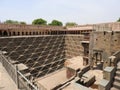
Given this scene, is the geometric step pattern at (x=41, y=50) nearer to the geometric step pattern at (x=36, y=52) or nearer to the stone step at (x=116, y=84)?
the geometric step pattern at (x=36, y=52)

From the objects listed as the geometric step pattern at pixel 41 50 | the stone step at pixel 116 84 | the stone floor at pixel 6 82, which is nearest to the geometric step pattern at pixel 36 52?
the geometric step pattern at pixel 41 50

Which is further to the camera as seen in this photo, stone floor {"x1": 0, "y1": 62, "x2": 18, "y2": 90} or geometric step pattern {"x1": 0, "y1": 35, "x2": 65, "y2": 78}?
geometric step pattern {"x1": 0, "y1": 35, "x2": 65, "y2": 78}

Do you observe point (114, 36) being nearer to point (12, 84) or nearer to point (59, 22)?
point (12, 84)

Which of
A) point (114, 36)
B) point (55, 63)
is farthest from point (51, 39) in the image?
point (114, 36)

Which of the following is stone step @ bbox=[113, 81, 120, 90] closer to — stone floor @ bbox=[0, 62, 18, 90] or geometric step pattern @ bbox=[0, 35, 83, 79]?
stone floor @ bbox=[0, 62, 18, 90]

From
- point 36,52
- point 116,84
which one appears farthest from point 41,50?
point 116,84

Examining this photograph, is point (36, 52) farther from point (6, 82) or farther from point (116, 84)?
point (116, 84)

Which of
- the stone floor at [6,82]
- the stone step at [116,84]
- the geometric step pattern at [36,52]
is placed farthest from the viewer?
the geometric step pattern at [36,52]

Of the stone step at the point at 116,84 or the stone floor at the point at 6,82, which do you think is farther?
the stone step at the point at 116,84

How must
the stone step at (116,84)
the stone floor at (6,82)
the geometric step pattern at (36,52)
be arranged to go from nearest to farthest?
the stone floor at (6,82) → the stone step at (116,84) → the geometric step pattern at (36,52)

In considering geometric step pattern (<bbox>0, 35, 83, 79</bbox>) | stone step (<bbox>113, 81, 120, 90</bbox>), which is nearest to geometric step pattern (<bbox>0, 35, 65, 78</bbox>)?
geometric step pattern (<bbox>0, 35, 83, 79</bbox>)

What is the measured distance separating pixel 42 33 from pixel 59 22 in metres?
29.2

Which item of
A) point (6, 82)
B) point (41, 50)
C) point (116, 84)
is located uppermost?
point (6, 82)

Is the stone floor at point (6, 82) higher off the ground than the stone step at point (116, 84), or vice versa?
the stone floor at point (6, 82)
